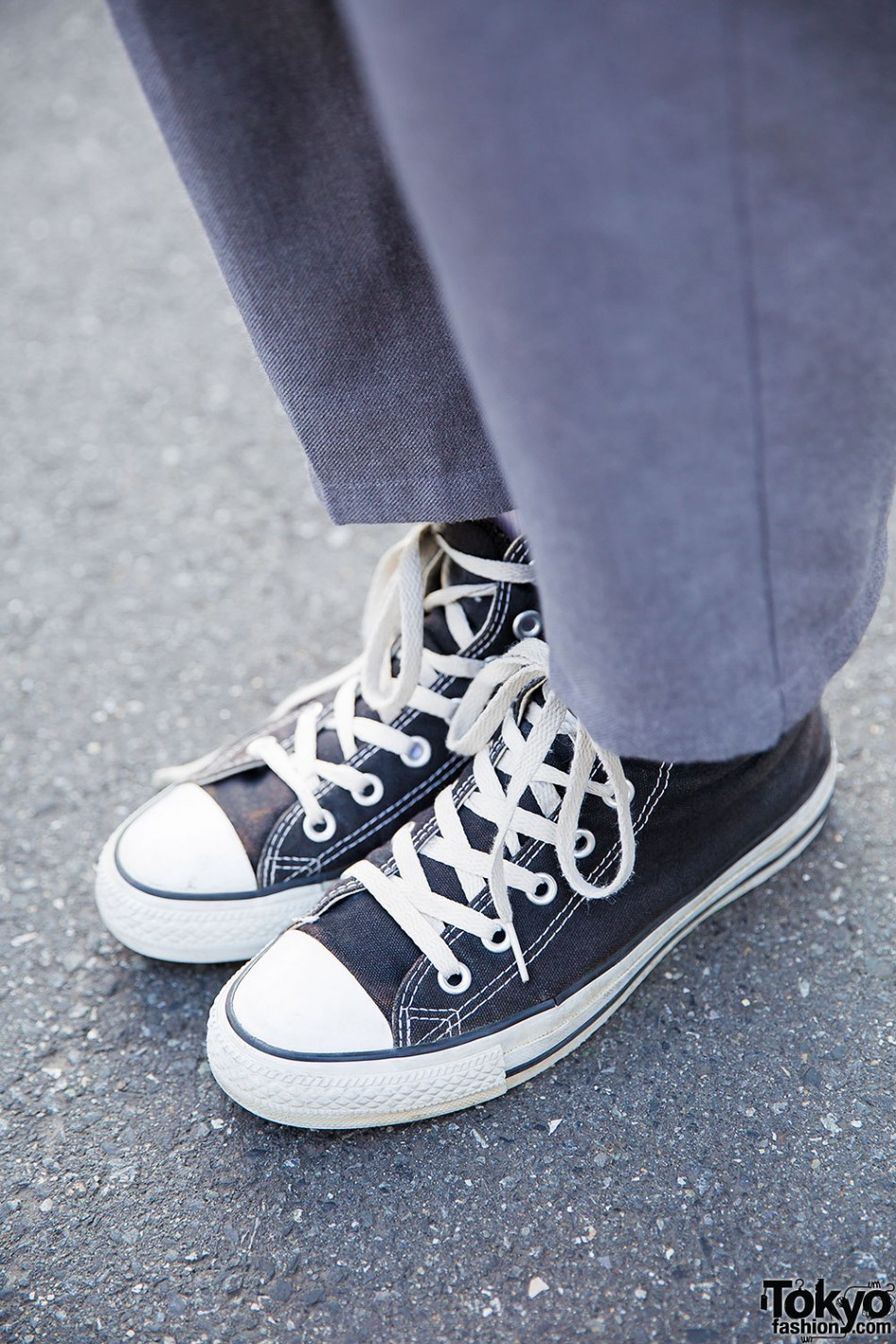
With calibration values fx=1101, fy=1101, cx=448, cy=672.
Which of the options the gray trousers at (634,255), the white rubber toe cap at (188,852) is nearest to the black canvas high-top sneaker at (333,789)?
the white rubber toe cap at (188,852)

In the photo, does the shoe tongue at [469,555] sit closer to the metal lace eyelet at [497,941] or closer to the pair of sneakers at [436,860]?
the pair of sneakers at [436,860]

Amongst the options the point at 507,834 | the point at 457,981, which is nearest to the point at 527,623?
the point at 507,834

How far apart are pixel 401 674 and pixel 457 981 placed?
0.77 ft

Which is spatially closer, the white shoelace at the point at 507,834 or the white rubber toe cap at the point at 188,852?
the white shoelace at the point at 507,834

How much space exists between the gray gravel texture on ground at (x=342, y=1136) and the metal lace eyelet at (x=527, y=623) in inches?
11.1

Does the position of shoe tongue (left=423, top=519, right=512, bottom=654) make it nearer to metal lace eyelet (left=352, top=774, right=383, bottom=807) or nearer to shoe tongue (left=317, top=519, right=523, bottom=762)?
shoe tongue (left=317, top=519, right=523, bottom=762)

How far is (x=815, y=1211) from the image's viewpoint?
0.73m

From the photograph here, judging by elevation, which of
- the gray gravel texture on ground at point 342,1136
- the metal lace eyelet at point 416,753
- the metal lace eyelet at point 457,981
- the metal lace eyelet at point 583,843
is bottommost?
the gray gravel texture on ground at point 342,1136

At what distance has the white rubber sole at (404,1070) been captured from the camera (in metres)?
0.76

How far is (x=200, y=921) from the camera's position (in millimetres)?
875

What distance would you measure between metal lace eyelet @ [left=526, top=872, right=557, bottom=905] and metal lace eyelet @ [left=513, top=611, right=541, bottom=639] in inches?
7.7

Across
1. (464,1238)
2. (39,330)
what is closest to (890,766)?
(464,1238)

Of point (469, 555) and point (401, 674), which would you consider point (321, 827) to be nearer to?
point (401, 674)

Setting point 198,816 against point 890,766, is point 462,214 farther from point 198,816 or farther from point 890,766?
point 890,766
